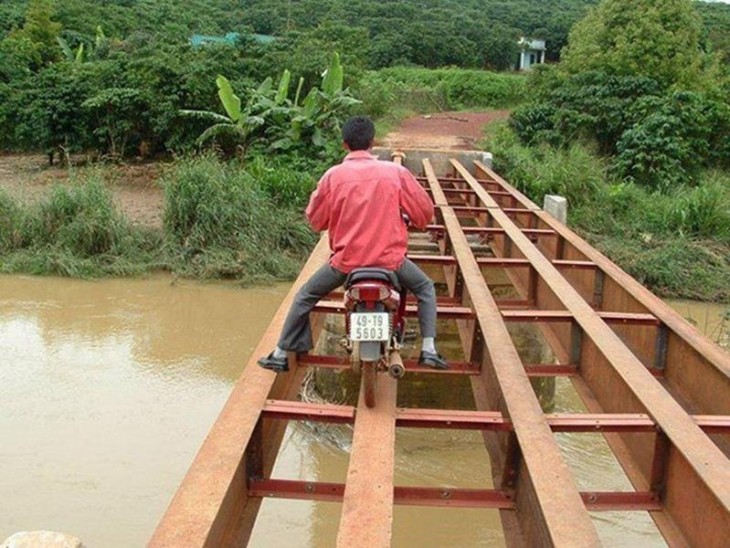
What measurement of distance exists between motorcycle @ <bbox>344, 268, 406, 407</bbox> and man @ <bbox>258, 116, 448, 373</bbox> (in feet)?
0.44

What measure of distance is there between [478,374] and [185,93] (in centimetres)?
1347

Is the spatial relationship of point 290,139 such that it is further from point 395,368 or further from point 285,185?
point 395,368

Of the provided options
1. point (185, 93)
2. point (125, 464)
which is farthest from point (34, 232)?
point (125, 464)

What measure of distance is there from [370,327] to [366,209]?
56 centimetres

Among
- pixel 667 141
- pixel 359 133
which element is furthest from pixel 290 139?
pixel 359 133

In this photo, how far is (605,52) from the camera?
21.5m

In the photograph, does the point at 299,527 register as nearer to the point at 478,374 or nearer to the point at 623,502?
the point at 478,374

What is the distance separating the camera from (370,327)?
146 inches

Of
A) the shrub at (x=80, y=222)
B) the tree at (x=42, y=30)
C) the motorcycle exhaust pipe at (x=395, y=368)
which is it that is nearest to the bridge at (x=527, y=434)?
the motorcycle exhaust pipe at (x=395, y=368)

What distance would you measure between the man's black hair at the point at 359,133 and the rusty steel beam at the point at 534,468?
122 centimetres

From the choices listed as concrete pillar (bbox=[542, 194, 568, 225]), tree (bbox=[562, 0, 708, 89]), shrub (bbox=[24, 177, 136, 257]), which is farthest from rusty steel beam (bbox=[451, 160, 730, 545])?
tree (bbox=[562, 0, 708, 89])

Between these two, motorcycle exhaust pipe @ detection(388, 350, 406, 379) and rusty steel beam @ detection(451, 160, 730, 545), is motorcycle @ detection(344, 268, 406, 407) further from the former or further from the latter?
rusty steel beam @ detection(451, 160, 730, 545)

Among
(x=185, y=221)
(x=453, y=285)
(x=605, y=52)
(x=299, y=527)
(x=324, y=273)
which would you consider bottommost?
(x=299, y=527)

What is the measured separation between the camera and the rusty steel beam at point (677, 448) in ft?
9.75
